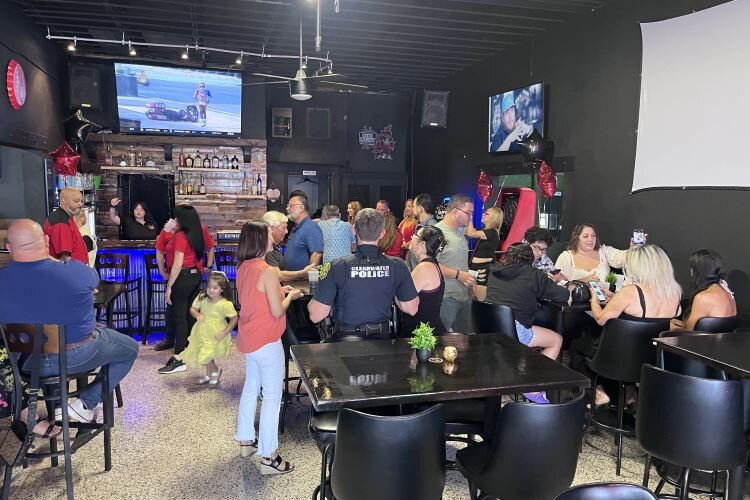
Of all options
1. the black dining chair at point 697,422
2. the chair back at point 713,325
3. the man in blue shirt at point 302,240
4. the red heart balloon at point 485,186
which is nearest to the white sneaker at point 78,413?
the man in blue shirt at point 302,240

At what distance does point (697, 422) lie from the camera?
2365 mm

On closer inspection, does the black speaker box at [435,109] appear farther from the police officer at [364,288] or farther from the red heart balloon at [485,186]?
the police officer at [364,288]

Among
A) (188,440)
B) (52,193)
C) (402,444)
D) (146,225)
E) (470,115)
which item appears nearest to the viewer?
(402,444)

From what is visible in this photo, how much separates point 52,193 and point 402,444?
253 inches

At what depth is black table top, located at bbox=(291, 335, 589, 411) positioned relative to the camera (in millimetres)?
2178

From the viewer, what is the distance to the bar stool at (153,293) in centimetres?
617

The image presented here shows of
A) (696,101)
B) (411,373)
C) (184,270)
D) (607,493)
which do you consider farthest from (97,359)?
(696,101)

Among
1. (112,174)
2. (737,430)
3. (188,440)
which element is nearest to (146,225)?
(112,174)

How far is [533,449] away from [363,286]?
1338 millimetres

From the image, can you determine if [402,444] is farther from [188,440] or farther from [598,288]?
[598,288]

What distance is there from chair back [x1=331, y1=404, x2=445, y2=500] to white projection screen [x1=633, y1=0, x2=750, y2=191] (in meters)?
3.51

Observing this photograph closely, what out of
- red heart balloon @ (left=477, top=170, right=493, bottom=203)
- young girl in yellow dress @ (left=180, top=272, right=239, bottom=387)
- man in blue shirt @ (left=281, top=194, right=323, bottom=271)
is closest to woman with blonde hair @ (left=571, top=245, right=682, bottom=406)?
man in blue shirt @ (left=281, top=194, right=323, bottom=271)

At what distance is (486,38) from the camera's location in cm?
704

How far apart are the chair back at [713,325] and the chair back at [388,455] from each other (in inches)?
86.8
